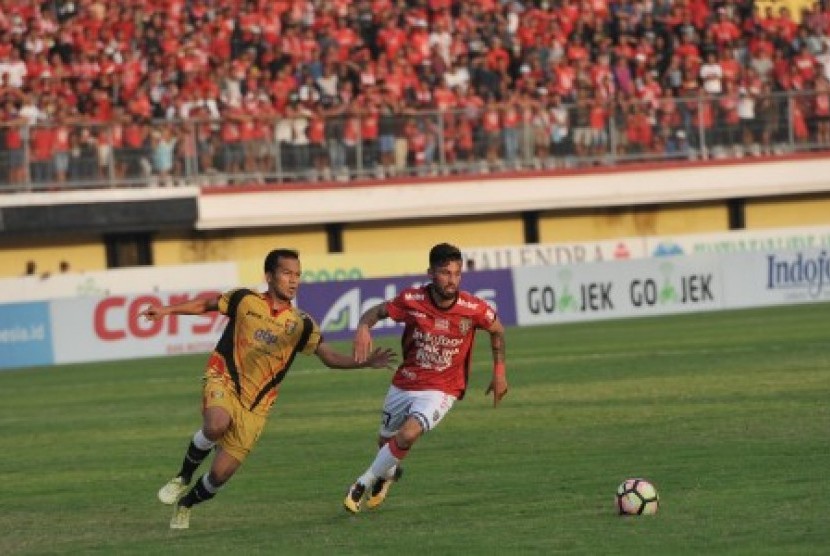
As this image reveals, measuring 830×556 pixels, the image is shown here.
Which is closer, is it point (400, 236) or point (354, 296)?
point (354, 296)

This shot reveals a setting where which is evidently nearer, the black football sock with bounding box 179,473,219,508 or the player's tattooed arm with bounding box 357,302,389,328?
the black football sock with bounding box 179,473,219,508

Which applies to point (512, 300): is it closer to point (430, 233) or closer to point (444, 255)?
point (430, 233)

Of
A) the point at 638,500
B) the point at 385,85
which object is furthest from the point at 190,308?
the point at 385,85

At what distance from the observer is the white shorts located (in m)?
15.2

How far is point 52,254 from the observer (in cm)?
4700

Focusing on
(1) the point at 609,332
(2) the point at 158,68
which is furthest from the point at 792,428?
(2) the point at 158,68

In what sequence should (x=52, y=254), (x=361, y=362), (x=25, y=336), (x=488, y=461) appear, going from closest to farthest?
1. (x=361, y=362)
2. (x=488, y=461)
3. (x=25, y=336)
4. (x=52, y=254)

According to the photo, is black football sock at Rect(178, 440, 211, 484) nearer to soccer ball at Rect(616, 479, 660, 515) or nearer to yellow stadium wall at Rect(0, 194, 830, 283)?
soccer ball at Rect(616, 479, 660, 515)

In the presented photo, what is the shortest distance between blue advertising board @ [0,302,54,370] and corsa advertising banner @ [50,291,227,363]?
17cm

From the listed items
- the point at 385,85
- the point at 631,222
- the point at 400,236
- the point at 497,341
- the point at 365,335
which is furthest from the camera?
the point at 631,222

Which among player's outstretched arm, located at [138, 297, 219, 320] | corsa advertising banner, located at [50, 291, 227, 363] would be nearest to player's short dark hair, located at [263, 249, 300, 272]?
player's outstretched arm, located at [138, 297, 219, 320]

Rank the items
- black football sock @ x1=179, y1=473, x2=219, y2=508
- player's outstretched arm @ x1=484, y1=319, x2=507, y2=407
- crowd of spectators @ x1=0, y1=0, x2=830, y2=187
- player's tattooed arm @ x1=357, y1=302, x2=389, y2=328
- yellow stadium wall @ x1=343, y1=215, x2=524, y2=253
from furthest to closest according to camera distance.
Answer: yellow stadium wall @ x1=343, y1=215, x2=524, y2=253
crowd of spectators @ x1=0, y1=0, x2=830, y2=187
player's outstretched arm @ x1=484, y1=319, x2=507, y2=407
player's tattooed arm @ x1=357, y1=302, x2=389, y2=328
black football sock @ x1=179, y1=473, x2=219, y2=508

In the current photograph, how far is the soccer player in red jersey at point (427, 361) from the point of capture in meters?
15.1

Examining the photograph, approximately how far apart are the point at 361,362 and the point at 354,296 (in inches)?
1092
